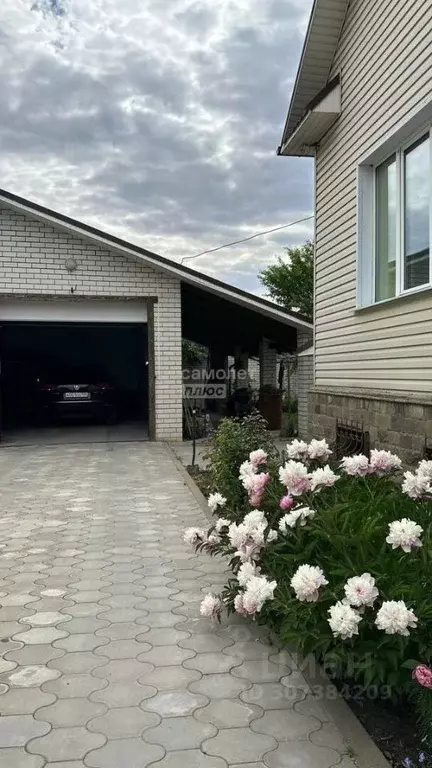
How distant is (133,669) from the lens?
3012 mm

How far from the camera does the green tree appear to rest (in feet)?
98.2

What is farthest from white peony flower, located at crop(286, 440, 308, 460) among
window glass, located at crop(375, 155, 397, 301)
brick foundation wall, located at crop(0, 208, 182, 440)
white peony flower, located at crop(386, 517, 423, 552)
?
brick foundation wall, located at crop(0, 208, 182, 440)

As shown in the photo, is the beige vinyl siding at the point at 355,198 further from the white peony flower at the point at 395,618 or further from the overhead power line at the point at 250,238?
the overhead power line at the point at 250,238

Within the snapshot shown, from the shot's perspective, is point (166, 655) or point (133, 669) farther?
point (166, 655)

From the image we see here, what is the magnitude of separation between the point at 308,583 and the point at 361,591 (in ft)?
0.82

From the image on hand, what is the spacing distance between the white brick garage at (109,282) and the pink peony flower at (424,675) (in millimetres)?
9920

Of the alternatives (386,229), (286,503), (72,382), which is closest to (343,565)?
(286,503)

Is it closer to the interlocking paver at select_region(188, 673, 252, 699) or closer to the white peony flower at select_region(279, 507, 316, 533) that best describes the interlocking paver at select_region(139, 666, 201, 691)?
the interlocking paver at select_region(188, 673, 252, 699)

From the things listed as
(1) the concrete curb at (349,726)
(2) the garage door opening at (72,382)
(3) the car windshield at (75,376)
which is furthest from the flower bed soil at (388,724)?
(3) the car windshield at (75,376)

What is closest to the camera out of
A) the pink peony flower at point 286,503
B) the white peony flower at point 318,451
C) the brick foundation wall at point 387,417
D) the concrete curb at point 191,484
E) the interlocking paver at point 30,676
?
the interlocking paver at point 30,676

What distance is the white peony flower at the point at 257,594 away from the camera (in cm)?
285

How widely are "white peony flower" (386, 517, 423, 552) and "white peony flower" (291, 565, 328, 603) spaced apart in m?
0.34

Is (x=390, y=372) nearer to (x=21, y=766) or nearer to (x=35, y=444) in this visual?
(x=21, y=766)

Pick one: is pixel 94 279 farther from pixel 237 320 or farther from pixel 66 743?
pixel 66 743
